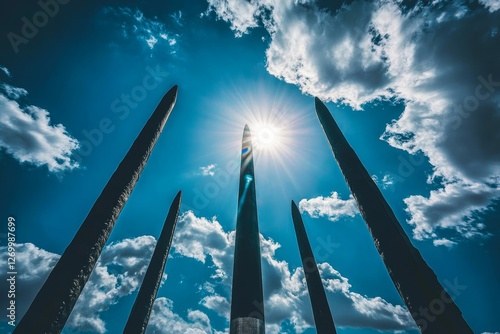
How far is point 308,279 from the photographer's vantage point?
352 inches

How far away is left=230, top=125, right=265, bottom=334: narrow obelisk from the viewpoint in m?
3.47

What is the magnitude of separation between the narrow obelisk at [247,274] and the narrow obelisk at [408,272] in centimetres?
231

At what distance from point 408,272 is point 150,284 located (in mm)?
7260

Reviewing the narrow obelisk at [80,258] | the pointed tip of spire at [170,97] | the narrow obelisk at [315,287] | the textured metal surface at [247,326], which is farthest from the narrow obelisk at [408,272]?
the narrow obelisk at [315,287]

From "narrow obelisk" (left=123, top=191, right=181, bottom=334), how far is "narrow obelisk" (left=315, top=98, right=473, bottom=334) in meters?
6.82

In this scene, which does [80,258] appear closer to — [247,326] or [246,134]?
[247,326]

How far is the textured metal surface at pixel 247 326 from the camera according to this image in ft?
11.0

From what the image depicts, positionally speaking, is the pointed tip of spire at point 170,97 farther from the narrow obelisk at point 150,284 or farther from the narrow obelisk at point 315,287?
the narrow obelisk at point 315,287

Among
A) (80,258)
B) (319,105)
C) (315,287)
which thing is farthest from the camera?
(315,287)

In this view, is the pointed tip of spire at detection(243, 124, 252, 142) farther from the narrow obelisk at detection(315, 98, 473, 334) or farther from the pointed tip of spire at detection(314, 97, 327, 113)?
the narrow obelisk at detection(315, 98, 473, 334)

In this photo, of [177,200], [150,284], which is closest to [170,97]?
[177,200]

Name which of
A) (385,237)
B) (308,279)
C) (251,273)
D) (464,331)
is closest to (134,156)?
(251,273)

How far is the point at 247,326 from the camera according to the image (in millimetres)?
3369

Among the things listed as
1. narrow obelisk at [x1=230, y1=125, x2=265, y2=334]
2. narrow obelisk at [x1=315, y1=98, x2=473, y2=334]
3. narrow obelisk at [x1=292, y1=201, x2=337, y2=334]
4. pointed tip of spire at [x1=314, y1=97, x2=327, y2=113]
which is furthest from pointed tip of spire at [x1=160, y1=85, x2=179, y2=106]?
narrow obelisk at [x1=292, y1=201, x2=337, y2=334]
